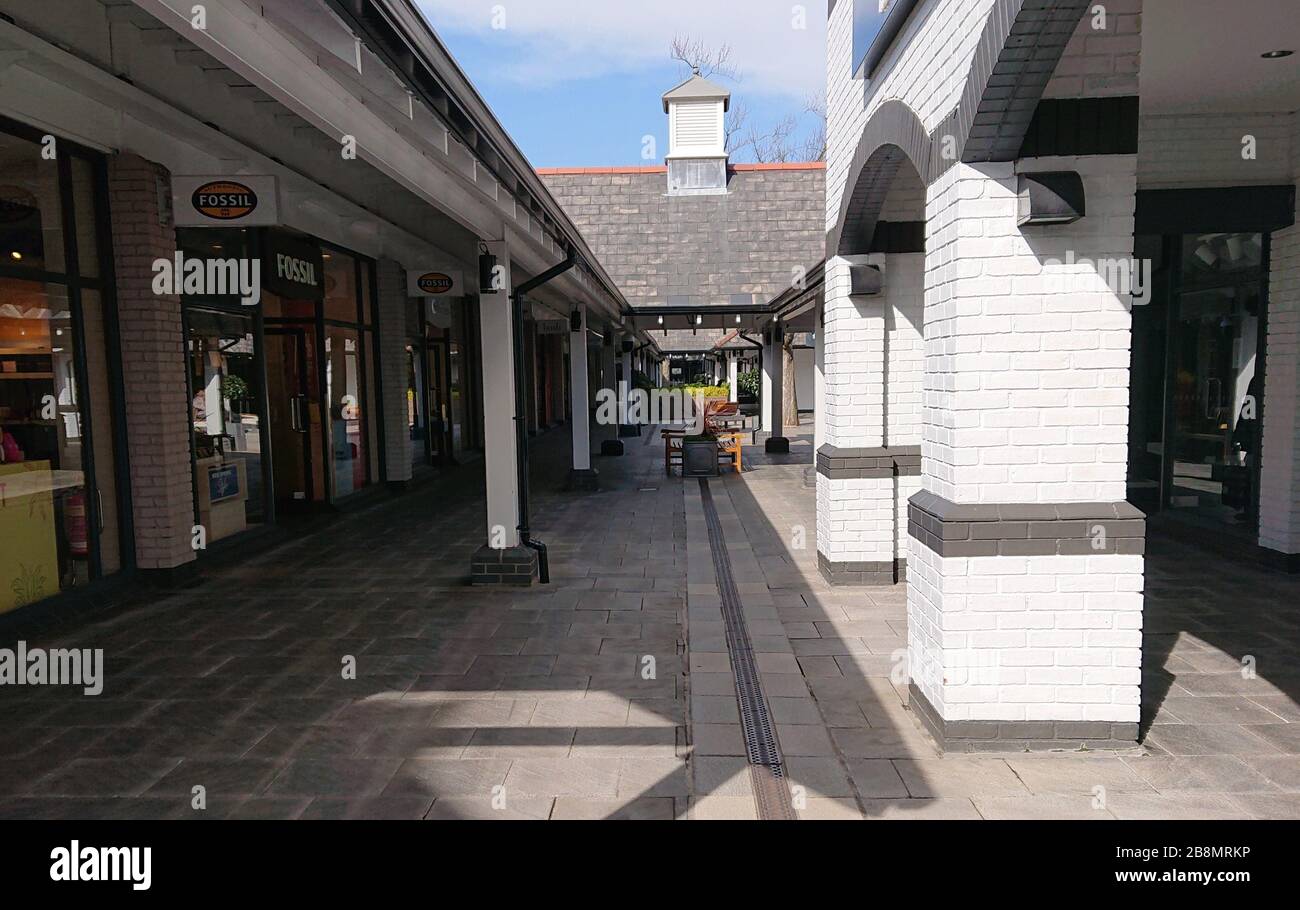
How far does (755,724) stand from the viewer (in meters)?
4.07

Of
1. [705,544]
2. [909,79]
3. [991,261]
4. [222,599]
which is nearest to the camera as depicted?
[991,261]

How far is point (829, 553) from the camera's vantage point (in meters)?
6.75

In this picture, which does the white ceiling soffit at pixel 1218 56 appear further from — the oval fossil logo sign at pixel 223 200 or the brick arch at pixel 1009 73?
the oval fossil logo sign at pixel 223 200

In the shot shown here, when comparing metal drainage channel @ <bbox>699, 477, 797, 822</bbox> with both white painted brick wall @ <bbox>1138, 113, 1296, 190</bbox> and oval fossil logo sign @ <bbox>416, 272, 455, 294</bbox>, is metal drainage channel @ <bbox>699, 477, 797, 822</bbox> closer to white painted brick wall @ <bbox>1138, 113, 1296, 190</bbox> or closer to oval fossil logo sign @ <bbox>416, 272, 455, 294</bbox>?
white painted brick wall @ <bbox>1138, 113, 1296, 190</bbox>

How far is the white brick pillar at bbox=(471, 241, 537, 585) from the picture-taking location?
6.69 m

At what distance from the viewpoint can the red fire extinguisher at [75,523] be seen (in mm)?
6047

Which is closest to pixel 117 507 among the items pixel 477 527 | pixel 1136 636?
pixel 477 527

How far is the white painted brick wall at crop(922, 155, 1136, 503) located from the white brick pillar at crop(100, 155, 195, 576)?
606 centimetres

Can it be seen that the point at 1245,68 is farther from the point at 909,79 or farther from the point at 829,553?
the point at 829,553

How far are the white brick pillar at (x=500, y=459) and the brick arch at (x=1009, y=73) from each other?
3988mm

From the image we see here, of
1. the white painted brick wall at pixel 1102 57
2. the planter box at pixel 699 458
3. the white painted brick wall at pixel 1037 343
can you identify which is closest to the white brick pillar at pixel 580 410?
the planter box at pixel 699 458

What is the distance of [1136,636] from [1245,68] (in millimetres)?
4583

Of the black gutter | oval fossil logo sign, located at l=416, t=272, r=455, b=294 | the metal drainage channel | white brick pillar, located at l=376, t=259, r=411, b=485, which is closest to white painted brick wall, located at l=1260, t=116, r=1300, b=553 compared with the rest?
the metal drainage channel
